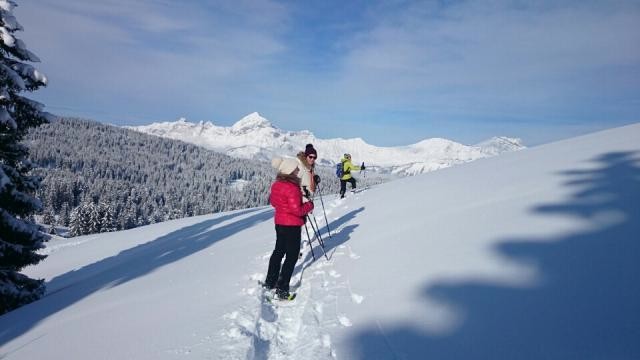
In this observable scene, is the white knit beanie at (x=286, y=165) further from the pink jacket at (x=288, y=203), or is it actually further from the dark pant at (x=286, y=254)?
the dark pant at (x=286, y=254)

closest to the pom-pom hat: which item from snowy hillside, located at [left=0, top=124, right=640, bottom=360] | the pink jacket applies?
snowy hillside, located at [left=0, top=124, right=640, bottom=360]

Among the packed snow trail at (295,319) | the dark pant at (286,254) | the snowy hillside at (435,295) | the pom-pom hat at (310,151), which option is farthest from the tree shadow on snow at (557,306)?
the pom-pom hat at (310,151)

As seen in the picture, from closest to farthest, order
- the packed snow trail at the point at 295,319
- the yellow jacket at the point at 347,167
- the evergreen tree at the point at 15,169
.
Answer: the packed snow trail at the point at 295,319 → the evergreen tree at the point at 15,169 → the yellow jacket at the point at 347,167

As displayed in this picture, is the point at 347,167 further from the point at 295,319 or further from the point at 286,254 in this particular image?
the point at 295,319

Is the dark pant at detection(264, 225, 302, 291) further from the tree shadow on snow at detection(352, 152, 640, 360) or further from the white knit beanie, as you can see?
the tree shadow on snow at detection(352, 152, 640, 360)

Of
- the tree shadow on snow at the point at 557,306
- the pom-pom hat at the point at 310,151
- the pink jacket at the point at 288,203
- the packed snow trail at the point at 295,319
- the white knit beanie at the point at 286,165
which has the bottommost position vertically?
the packed snow trail at the point at 295,319

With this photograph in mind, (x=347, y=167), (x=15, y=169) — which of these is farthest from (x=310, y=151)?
(x=15, y=169)

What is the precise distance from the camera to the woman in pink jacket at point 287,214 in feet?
20.2

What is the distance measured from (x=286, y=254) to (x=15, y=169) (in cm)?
954

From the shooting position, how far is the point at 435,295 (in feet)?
15.1

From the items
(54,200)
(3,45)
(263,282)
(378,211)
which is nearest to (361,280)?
(263,282)

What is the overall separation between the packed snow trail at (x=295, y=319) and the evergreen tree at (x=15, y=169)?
779 centimetres

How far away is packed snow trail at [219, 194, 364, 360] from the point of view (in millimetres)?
4387

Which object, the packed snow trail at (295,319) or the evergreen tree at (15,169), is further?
the evergreen tree at (15,169)
